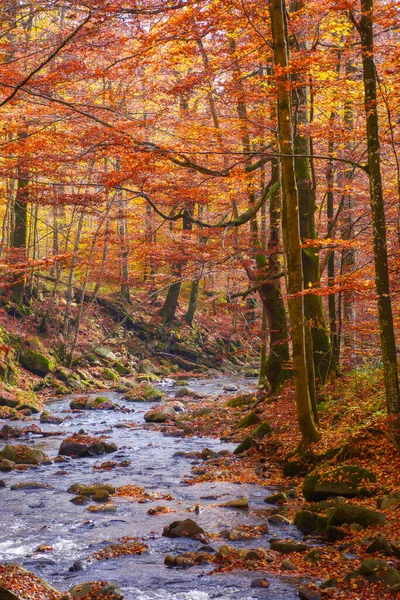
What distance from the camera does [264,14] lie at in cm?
1159

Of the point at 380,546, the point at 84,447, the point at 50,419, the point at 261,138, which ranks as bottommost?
the point at 50,419

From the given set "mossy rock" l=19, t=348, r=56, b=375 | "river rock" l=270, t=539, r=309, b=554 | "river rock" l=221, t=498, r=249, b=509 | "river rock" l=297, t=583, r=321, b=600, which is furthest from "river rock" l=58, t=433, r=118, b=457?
"mossy rock" l=19, t=348, r=56, b=375

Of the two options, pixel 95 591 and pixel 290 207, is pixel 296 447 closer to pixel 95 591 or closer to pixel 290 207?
pixel 290 207

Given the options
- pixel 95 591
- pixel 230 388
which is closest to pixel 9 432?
pixel 95 591

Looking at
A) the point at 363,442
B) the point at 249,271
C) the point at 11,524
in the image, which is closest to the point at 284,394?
the point at 249,271

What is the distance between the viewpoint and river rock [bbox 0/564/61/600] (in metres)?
4.29

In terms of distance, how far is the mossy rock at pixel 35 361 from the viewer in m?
Result: 18.6

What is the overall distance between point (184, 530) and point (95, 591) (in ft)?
5.72

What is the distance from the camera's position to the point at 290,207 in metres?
8.37

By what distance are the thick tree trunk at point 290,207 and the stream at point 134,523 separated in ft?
6.34

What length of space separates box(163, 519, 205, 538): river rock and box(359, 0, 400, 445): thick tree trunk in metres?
2.79

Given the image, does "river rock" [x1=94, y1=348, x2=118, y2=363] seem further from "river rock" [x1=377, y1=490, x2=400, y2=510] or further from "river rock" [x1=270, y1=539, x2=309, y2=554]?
"river rock" [x1=270, y1=539, x2=309, y2=554]

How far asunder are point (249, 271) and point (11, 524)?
329 inches

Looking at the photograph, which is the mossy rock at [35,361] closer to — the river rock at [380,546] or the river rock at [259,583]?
the river rock at [259,583]
